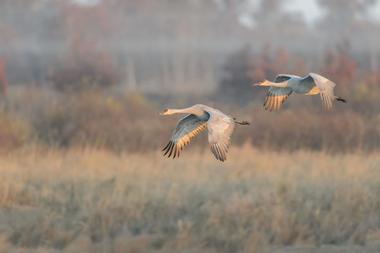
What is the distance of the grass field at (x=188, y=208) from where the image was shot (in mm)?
11891

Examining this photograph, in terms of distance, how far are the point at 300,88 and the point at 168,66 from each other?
52.3m

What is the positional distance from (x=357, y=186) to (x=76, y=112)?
904cm

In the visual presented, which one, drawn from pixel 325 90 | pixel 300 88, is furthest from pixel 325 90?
pixel 300 88

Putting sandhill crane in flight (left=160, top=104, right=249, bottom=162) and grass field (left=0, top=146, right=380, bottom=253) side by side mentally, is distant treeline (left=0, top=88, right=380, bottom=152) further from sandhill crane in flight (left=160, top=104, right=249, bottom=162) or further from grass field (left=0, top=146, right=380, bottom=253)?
sandhill crane in flight (left=160, top=104, right=249, bottom=162)

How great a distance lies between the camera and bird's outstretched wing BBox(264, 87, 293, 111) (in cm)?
743

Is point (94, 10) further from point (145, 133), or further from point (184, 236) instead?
point (184, 236)

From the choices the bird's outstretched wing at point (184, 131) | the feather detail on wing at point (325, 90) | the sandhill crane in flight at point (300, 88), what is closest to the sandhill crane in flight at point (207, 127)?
the bird's outstretched wing at point (184, 131)

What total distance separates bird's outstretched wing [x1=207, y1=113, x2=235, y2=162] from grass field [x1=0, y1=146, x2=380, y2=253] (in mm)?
5031

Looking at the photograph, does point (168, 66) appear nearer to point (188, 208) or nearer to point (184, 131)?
point (188, 208)

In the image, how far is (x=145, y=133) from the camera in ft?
68.2

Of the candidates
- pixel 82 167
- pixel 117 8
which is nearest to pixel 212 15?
pixel 117 8

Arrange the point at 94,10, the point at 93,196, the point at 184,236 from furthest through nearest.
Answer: the point at 94,10, the point at 93,196, the point at 184,236

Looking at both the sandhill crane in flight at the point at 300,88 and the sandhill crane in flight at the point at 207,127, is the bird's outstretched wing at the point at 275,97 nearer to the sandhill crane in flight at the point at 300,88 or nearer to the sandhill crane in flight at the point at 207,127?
the sandhill crane in flight at the point at 300,88

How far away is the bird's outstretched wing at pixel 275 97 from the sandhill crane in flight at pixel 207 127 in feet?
2.12
